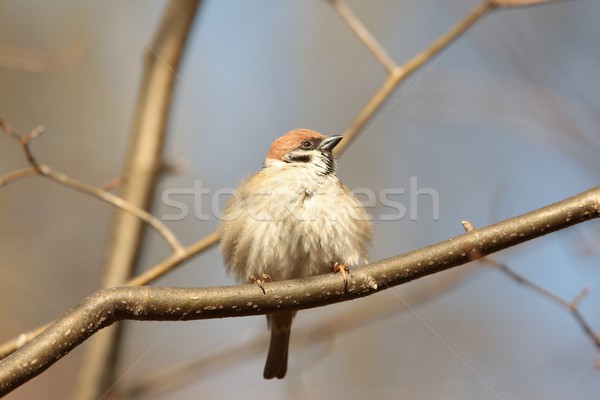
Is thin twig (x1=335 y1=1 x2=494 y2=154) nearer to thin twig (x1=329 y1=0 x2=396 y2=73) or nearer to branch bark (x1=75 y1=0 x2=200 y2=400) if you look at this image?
thin twig (x1=329 y1=0 x2=396 y2=73)

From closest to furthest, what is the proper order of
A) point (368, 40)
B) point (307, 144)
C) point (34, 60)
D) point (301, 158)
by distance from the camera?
point (368, 40), point (34, 60), point (301, 158), point (307, 144)

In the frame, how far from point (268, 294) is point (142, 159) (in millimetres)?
1894

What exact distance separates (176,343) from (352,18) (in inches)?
184

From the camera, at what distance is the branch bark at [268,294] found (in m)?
2.49

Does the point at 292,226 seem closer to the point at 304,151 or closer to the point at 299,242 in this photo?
the point at 299,242

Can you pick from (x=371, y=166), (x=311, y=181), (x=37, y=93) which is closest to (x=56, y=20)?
(x=37, y=93)

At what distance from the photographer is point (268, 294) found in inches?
120

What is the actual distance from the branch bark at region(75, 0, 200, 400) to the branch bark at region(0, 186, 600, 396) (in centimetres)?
159

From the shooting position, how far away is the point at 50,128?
8.88 m

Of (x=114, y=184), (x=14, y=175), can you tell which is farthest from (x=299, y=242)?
(x=14, y=175)

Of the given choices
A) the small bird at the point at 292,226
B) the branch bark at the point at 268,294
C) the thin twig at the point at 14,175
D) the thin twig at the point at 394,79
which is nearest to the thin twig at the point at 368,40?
the thin twig at the point at 394,79

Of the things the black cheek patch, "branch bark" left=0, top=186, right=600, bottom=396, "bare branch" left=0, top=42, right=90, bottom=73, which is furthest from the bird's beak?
"bare branch" left=0, top=42, right=90, bottom=73

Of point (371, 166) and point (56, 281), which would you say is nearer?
point (56, 281)

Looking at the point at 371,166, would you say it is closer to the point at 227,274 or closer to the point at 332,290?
the point at 227,274
